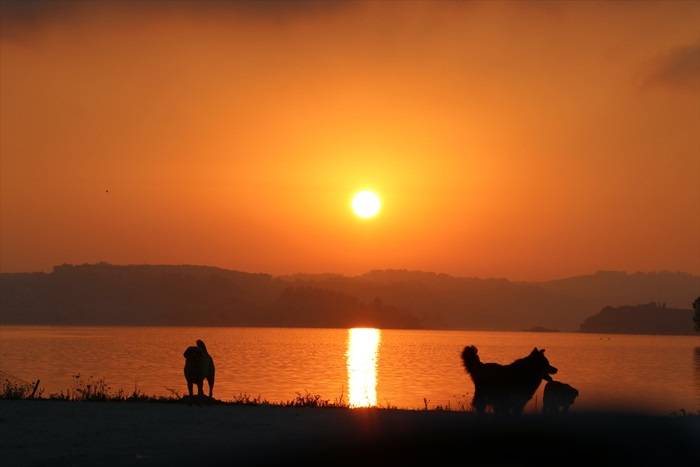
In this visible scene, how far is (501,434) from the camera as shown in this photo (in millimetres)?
11094

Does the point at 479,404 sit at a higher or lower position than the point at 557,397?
lower

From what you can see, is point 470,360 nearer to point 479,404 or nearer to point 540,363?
point 479,404

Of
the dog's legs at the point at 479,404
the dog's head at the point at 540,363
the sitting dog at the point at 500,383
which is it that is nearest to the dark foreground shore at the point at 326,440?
the dog's legs at the point at 479,404

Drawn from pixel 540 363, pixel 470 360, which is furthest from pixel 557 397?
pixel 470 360

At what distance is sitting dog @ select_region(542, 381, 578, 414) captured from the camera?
73.8ft

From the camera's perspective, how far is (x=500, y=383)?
67.3 ft

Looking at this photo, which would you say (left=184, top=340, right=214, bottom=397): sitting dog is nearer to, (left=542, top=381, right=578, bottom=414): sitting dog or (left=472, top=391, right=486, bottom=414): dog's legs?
(left=472, top=391, right=486, bottom=414): dog's legs

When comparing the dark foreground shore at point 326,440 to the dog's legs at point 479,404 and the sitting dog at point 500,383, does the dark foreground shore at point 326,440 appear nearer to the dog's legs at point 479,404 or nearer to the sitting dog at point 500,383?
the dog's legs at point 479,404

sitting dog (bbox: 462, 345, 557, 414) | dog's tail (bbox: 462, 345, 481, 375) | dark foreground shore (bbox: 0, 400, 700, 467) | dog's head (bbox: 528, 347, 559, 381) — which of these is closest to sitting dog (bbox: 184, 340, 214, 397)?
dark foreground shore (bbox: 0, 400, 700, 467)

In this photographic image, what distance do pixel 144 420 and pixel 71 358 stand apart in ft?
283

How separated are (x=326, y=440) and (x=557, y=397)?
12.7 metres

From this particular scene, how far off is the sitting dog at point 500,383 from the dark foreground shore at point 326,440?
2.44m

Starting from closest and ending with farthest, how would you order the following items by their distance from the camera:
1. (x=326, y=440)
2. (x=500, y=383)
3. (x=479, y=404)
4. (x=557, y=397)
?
(x=326, y=440), (x=500, y=383), (x=479, y=404), (x=557, y=397)

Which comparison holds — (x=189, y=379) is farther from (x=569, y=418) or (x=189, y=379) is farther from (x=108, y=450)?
(x=569, y=418)
